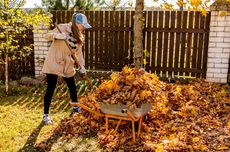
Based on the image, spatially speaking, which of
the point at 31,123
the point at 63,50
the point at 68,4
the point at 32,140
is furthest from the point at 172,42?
the point at 68,4

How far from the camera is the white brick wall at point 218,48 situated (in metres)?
7.95

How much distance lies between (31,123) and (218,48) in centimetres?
474

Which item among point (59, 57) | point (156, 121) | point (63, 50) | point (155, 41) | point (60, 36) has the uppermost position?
point (60, 36)

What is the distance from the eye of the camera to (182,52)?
8.48 meters

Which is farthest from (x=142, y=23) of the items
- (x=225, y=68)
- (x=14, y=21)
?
(x=14, y=21)

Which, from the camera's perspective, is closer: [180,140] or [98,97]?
[180,140]

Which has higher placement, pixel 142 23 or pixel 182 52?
pixel 142 23

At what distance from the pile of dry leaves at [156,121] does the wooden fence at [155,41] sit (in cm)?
242

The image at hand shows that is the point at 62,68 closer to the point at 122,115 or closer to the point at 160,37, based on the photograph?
the point at 122,115

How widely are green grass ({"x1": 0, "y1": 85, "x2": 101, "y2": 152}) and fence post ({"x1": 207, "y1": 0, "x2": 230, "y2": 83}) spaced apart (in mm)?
3590

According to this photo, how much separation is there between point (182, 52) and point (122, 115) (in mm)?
4185

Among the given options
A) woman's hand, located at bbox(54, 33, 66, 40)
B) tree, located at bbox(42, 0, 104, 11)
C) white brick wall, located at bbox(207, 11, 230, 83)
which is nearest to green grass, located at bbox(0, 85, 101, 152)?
woman's hand, located at bbox(54, 33, 66, 40)

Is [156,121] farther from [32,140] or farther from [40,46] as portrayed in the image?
[40,46]

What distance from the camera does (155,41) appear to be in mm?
8602
